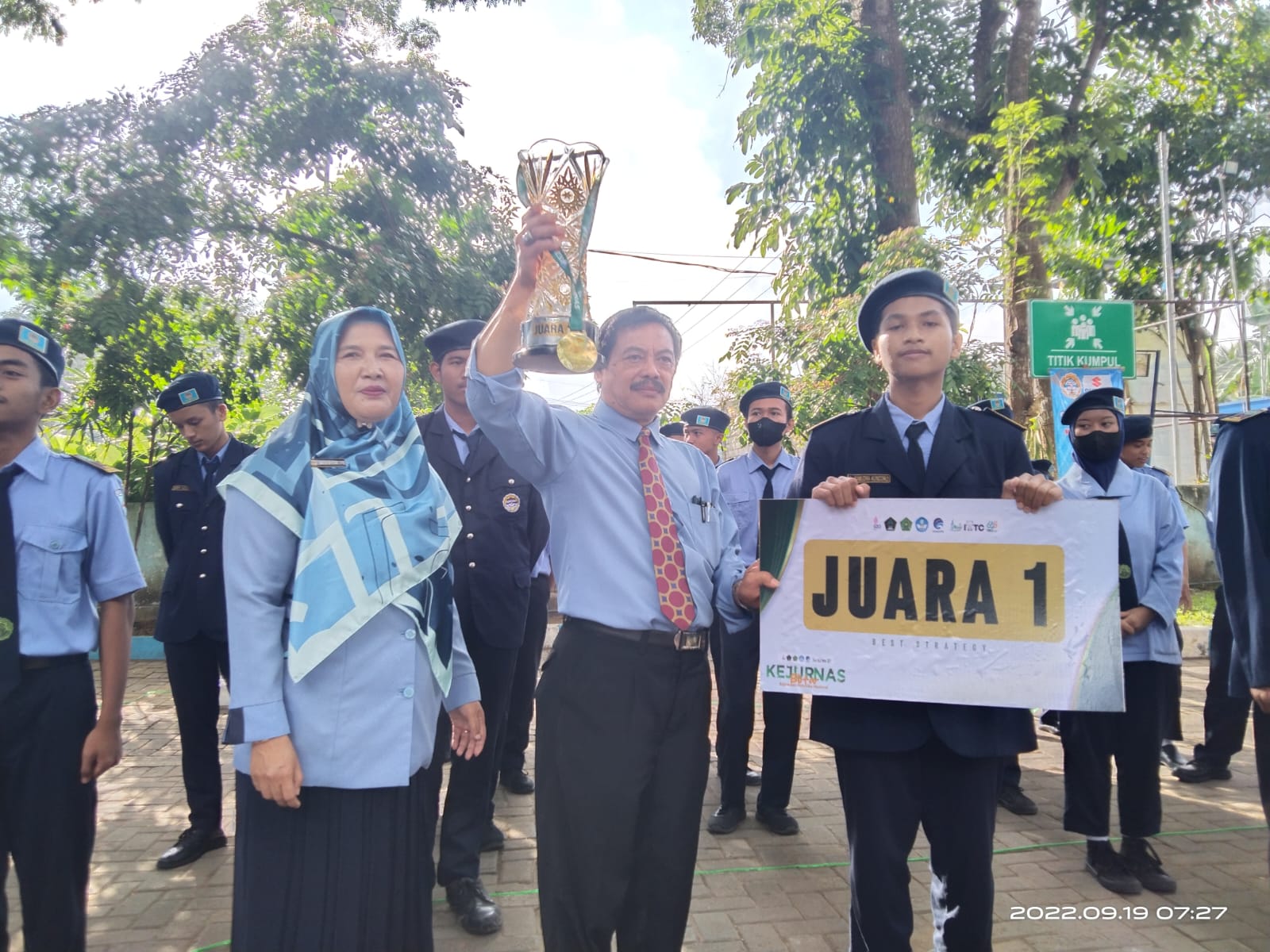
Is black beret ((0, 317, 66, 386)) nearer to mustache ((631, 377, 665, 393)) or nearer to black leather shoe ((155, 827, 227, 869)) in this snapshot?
mustache ((631, 377, 665, 393))

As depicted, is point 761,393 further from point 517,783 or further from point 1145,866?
point 1145,866

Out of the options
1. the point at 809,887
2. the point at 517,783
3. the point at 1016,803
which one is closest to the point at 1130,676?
the point at 1016,803

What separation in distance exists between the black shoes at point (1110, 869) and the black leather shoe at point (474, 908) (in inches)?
103

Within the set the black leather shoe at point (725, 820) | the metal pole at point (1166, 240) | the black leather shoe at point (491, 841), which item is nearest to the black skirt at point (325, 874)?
the black leather shoe at point (491, 841)

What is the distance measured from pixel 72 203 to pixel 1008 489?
7.01 meters

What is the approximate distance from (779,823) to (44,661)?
3316 millimetres

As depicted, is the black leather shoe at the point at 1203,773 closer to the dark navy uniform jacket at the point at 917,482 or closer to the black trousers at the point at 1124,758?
the black trousers at the point at 1124,758

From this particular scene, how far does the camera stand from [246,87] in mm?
6668

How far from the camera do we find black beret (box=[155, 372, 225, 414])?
165 inches

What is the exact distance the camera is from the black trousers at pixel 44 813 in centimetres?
239

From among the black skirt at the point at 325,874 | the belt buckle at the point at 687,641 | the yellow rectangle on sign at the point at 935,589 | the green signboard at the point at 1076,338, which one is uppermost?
the green signboard at the point at 1076,338

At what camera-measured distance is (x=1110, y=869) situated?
Answer: 3.63m

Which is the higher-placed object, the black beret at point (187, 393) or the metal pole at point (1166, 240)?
the metal pole at point (1166, 240)

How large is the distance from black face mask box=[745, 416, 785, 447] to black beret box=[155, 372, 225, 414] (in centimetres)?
298
